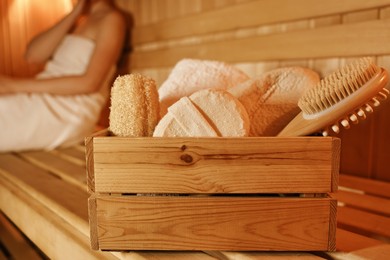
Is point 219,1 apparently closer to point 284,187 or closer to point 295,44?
point 295,44

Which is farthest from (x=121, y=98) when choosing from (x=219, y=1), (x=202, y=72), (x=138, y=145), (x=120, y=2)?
(x=120, y=2)

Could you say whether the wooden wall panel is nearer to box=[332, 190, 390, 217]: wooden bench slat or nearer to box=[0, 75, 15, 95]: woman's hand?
box=[0, 75, 15, 95]: woman's hand

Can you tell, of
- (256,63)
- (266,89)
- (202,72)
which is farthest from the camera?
(256,63)

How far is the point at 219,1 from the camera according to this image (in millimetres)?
1762

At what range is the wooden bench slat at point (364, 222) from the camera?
2.77ft

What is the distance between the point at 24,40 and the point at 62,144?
5.24 feet

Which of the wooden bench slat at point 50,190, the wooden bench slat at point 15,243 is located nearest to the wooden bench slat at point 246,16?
the wooden bench slat at point 50,190

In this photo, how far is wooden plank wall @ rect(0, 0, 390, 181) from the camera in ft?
3.92

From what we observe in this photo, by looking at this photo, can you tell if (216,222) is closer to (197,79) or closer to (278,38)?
(197,79)

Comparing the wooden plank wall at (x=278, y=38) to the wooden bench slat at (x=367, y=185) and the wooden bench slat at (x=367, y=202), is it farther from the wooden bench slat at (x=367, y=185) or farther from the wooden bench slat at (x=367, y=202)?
the wooden bench slat at (x=367, y=202)

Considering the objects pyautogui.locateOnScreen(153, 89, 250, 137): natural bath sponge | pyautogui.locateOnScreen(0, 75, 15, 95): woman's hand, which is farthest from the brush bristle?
pyautogui.locateOnScreen(0, 75, 15, 95): woman's hand

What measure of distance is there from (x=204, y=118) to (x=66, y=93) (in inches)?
54.7

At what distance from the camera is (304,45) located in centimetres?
136

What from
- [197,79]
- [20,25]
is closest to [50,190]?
[197,79]
